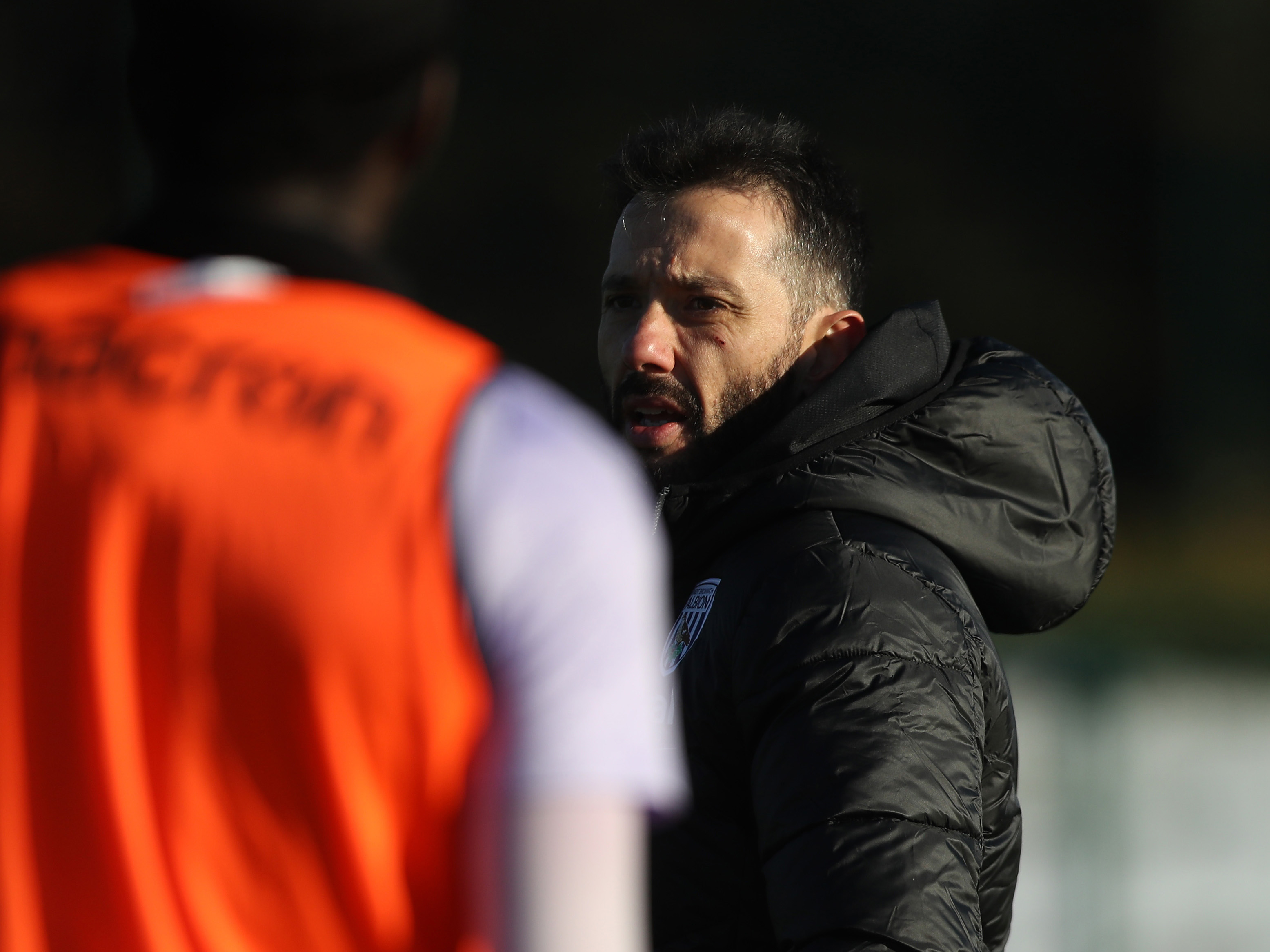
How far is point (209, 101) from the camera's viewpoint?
3.24ft

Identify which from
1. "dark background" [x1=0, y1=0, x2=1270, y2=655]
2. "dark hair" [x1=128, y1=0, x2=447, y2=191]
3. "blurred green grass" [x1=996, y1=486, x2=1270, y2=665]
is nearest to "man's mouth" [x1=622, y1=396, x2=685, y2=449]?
"dark hair" [x1=128, y1=0, x2=447, y2=191]

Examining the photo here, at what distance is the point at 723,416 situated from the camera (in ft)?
7.27

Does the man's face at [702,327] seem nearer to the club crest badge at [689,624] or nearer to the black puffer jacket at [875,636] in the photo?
the black puffer jacket at [875,636]

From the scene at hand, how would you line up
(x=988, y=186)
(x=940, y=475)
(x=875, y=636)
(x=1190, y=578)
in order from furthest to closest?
(x=988, y=186) < (x=1190, y=578) < (x=940, y=475) < (x=875, y=636)

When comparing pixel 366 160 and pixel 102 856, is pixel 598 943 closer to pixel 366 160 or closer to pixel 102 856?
pixel 102 856

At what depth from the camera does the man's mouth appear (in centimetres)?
223

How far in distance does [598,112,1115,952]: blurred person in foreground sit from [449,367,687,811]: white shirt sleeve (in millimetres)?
662

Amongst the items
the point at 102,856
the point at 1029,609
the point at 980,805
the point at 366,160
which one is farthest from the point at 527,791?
the point at 1029,609

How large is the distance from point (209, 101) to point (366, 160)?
0.11 meters

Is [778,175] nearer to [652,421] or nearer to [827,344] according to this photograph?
[827,344]

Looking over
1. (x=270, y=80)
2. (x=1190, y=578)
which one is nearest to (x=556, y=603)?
(x=270, y=80)

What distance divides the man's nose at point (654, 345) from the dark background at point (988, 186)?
21.1ft

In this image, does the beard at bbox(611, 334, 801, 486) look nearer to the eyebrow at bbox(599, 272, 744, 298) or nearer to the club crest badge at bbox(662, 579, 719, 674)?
the eyebrow at bbox(599, 272, 744, 298)

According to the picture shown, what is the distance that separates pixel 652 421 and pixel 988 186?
7738mm
